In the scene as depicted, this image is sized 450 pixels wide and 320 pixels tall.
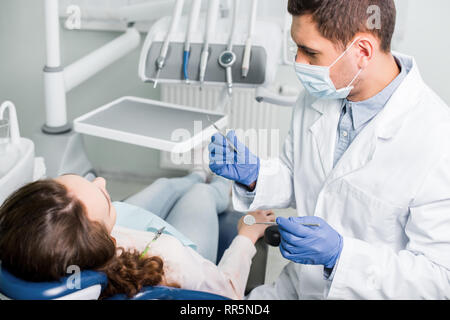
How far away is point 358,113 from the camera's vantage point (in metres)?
1.06

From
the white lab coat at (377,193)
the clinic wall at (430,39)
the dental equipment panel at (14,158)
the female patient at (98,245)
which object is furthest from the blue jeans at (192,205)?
the clinic wall at (430,39)

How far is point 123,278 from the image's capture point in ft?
2.84

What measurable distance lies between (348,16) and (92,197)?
637mm

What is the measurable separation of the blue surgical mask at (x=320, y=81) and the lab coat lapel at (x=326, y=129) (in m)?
0.07

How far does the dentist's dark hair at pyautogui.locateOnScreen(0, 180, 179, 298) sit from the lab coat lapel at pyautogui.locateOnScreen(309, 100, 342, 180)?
50 centimetres

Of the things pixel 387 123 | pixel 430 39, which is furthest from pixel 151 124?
pixel 430 39

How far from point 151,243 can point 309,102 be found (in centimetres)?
55

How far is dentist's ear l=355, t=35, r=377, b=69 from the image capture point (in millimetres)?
950

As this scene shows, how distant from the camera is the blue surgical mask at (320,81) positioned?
101 centimetres

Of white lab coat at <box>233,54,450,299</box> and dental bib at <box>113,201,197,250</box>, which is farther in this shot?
dental bib at <box>113,201,197,250</box>

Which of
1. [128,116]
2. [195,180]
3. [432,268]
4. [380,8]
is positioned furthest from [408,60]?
[195,180]

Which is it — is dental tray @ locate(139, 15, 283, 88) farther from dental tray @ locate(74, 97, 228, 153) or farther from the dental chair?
the dental chair

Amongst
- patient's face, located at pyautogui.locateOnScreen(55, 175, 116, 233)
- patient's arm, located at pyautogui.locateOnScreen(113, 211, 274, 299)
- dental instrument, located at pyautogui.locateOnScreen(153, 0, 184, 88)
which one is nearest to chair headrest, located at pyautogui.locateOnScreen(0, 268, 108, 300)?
patient's face, located at pyautogui.locateOnScreen(55, 175, 116, 233)

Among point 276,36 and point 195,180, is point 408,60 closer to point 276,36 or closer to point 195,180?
point 276,36
